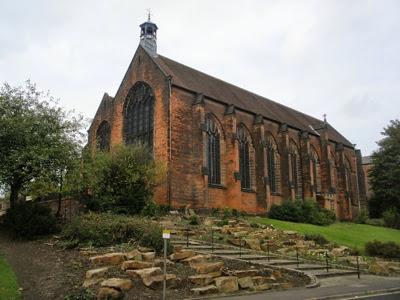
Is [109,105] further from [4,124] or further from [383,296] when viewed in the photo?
A: [383,296]

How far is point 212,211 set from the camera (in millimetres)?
34312

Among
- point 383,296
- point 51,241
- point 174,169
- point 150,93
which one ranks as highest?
point 150,93

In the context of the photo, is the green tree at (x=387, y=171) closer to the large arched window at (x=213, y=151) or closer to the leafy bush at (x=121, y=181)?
the large arched window at (x=213, y=151)

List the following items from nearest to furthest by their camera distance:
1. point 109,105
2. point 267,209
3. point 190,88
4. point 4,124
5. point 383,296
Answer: point 383,296
point 4,124
point 190,88
point 267,209
point 109,105

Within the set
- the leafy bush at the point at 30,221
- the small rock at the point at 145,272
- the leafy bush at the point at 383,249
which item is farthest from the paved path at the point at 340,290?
the leafy bush at the point at 30,221

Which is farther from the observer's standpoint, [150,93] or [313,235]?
[150,93]

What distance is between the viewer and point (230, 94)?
1758 inches

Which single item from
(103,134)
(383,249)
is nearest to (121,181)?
(383,249)

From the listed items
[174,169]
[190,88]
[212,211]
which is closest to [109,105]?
[190,88]

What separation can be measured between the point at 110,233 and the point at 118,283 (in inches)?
258

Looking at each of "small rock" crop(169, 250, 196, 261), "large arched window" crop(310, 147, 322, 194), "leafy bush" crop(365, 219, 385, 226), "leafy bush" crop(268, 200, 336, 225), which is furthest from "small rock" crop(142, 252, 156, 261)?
"leafy bush" crop(365, 219, 385, 226)

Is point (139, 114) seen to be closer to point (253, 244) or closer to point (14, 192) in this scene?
point (14, 192)

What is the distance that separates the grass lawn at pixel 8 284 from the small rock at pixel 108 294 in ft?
8.19

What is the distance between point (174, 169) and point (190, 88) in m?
7.70
